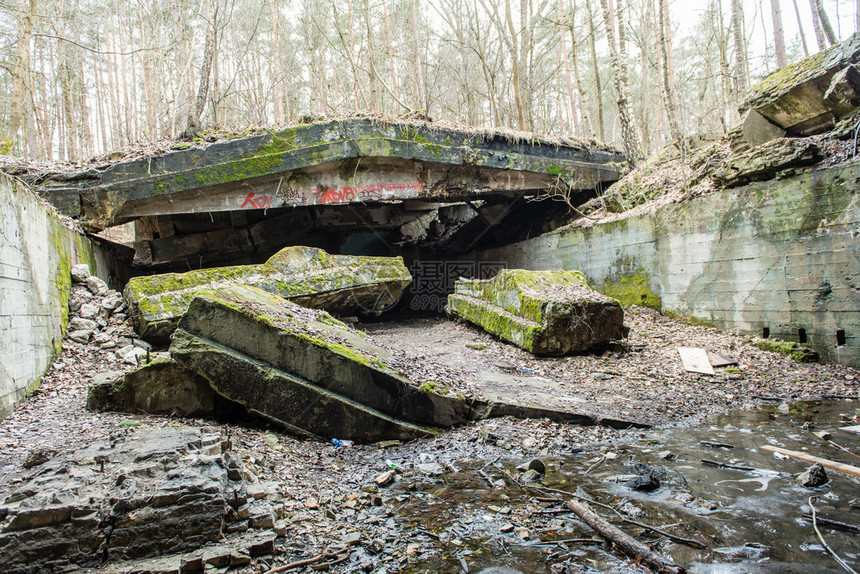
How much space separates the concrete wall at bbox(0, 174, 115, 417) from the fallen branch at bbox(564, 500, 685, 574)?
4.85m

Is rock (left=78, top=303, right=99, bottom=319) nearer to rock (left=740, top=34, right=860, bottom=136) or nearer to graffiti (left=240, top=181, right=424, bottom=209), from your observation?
graffiti (left=240, top=181, right=424, bottom=209)

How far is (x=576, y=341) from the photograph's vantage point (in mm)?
7207

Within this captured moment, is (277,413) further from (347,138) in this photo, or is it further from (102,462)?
(347,138)

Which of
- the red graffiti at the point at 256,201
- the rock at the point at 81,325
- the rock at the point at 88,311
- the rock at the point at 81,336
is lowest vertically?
the rock at the point at 81,336

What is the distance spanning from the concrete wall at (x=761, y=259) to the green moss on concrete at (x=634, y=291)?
0.02m

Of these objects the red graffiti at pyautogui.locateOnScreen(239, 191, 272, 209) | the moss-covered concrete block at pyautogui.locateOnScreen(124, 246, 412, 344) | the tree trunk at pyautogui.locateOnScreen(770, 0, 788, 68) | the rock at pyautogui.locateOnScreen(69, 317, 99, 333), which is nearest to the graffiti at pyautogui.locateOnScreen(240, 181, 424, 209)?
the red graffiti at pyautogui.locateOnScreen(239, 191, 272, 209)

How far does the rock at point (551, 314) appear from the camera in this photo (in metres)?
7.13

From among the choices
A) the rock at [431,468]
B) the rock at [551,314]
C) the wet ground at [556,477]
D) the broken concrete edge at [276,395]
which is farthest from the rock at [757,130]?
the broken concrete edge at [276,395]

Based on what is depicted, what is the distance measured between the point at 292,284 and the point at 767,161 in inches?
319

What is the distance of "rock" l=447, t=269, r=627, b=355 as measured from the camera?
7.13 meters

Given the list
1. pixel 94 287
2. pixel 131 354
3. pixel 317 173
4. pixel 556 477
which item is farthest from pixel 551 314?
pixel 94 287

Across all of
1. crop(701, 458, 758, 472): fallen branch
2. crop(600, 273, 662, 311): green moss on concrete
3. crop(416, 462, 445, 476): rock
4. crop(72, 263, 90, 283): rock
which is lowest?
crop(701, 458, 758, 472): fallen branch

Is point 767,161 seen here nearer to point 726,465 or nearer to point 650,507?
point 726,465

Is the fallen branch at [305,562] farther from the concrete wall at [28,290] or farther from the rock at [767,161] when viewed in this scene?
the rock at [767,161]
